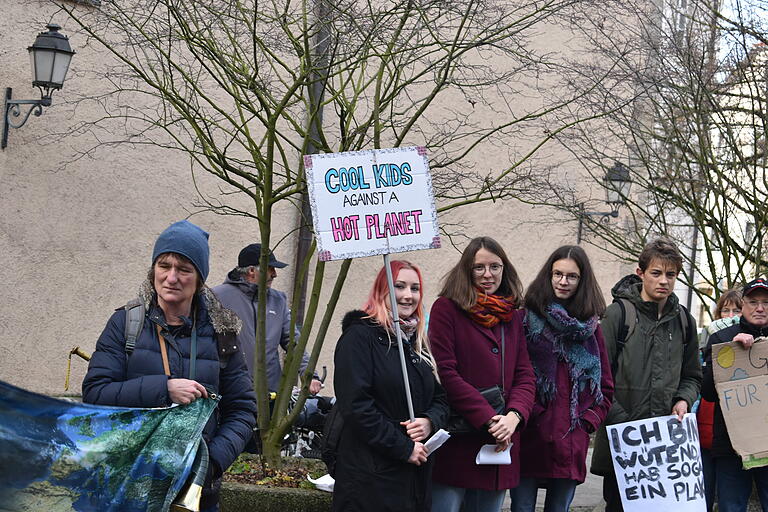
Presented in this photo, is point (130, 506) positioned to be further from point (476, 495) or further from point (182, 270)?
point (476, 495)

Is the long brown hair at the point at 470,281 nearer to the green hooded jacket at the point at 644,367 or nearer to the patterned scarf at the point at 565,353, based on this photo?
the patterned scarf at the point at 565,353

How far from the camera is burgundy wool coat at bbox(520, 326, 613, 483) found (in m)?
5.86

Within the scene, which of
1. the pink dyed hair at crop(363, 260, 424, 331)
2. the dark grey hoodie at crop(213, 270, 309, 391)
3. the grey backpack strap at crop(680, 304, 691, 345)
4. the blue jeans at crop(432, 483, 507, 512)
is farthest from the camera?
the dark grey hoodie at crop(213, 270, 309, 391)

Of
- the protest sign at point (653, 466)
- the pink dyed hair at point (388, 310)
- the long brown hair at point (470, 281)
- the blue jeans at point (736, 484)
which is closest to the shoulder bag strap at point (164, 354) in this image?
the pink dyed hair at point (388, 310)

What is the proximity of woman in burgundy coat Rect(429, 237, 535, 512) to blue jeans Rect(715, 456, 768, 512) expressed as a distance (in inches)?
70.4

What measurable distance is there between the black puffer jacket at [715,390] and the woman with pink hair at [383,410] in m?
2.33

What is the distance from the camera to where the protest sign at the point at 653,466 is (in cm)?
613

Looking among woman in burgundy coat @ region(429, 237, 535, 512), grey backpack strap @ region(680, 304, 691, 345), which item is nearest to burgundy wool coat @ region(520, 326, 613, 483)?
woman in burgundy coat @ region(429, 237, 535, 512)

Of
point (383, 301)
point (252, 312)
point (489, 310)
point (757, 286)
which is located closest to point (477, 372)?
point (489, 310)

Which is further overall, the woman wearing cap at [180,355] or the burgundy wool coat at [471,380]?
the burgundy wool coat at [471,380]

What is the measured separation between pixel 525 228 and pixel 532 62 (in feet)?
25.6

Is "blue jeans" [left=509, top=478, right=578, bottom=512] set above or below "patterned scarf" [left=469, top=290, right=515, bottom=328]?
below

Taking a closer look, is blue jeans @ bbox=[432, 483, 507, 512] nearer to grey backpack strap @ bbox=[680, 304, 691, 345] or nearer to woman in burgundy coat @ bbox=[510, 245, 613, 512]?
woman in burgundy coat @ bbox=[510, 245, 613, 512]

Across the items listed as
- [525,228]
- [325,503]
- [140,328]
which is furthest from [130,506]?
[525,228]
